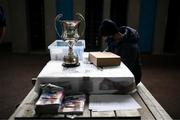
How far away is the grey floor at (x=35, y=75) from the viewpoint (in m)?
3.14

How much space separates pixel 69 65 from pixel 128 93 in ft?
A: 1.56

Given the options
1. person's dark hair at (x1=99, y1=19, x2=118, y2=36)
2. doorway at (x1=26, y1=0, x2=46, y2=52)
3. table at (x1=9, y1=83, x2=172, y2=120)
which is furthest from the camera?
doorway at (x1=26, y1=0, x2=46, y2=52)

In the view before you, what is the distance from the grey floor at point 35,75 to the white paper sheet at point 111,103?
5.31 feet

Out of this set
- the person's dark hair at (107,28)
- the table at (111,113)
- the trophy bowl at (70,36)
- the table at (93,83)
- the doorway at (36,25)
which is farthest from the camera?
the doorway at (36,25)

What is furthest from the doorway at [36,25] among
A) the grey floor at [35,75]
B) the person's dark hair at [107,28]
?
the person's dark hair at [107,28]

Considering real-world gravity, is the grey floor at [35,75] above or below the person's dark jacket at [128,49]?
below

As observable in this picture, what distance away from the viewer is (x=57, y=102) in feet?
4.23

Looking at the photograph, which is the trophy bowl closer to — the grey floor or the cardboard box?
the cardboard box

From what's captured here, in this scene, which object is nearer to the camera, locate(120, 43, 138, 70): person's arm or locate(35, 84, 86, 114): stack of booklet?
locate(35, 84, 86, 114): stack of booklet

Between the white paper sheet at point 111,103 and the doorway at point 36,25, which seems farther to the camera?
the doorway at point 36,25

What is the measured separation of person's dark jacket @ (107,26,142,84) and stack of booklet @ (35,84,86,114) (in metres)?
0.89

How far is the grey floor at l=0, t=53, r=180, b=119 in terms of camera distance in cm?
314

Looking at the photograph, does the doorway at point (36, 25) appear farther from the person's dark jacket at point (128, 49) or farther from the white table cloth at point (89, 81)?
the white table cloth at point (89, 81)

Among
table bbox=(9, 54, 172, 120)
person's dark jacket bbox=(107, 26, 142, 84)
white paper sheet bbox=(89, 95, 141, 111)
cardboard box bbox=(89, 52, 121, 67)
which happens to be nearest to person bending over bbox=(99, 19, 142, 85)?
person's dark jacket bbox=(107, 26, 142, 84)
